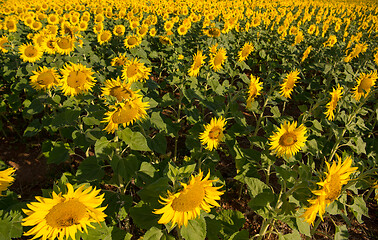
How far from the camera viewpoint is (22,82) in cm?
476

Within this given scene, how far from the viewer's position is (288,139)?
2.78 meters

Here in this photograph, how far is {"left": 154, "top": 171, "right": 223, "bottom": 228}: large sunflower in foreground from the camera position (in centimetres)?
176

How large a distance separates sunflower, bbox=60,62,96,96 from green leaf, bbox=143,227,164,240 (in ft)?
7.56

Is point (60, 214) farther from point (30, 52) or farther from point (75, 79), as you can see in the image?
point (30, 52)

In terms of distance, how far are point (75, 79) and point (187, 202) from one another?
102 inches

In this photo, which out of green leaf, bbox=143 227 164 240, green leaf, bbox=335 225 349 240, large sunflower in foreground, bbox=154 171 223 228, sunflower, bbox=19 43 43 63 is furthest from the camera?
sunflower, bbox=19 43 43 63

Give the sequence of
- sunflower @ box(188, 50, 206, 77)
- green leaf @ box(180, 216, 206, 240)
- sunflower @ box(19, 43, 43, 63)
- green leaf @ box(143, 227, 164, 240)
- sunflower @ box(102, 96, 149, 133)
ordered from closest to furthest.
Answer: green leaf @ box(180, 216, 206, 240) < green leaf @ box(143, 227, 164, 240) < sunflower @ box(102, 96, 149, 133) < sunflower @ box(188, 50, 206, 77) < sunflower @ box(19, 43, 43, 63)

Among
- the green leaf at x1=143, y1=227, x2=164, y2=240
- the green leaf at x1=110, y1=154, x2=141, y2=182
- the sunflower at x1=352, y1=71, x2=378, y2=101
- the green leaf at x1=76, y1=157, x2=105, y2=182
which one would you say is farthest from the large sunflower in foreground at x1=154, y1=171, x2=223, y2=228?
the sunflower at x1=352, y1=71, x2=378, y2=101

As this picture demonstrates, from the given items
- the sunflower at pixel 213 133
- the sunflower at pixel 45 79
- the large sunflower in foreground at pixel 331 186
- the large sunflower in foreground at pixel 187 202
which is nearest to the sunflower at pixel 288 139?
the sunflower at pixel 213 133

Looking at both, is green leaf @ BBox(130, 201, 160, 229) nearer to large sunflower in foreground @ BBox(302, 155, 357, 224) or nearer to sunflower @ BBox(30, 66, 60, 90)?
large sunflower in foreground @ BBox(302, 155, 357, 224)

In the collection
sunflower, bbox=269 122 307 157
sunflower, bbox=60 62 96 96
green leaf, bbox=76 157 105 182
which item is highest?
sunflower, bbox=60 62 96 96

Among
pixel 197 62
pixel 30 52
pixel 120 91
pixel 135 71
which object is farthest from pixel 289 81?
pixel 30 52

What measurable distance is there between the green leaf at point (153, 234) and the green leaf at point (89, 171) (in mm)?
838

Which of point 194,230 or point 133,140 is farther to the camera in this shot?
point 133,140
